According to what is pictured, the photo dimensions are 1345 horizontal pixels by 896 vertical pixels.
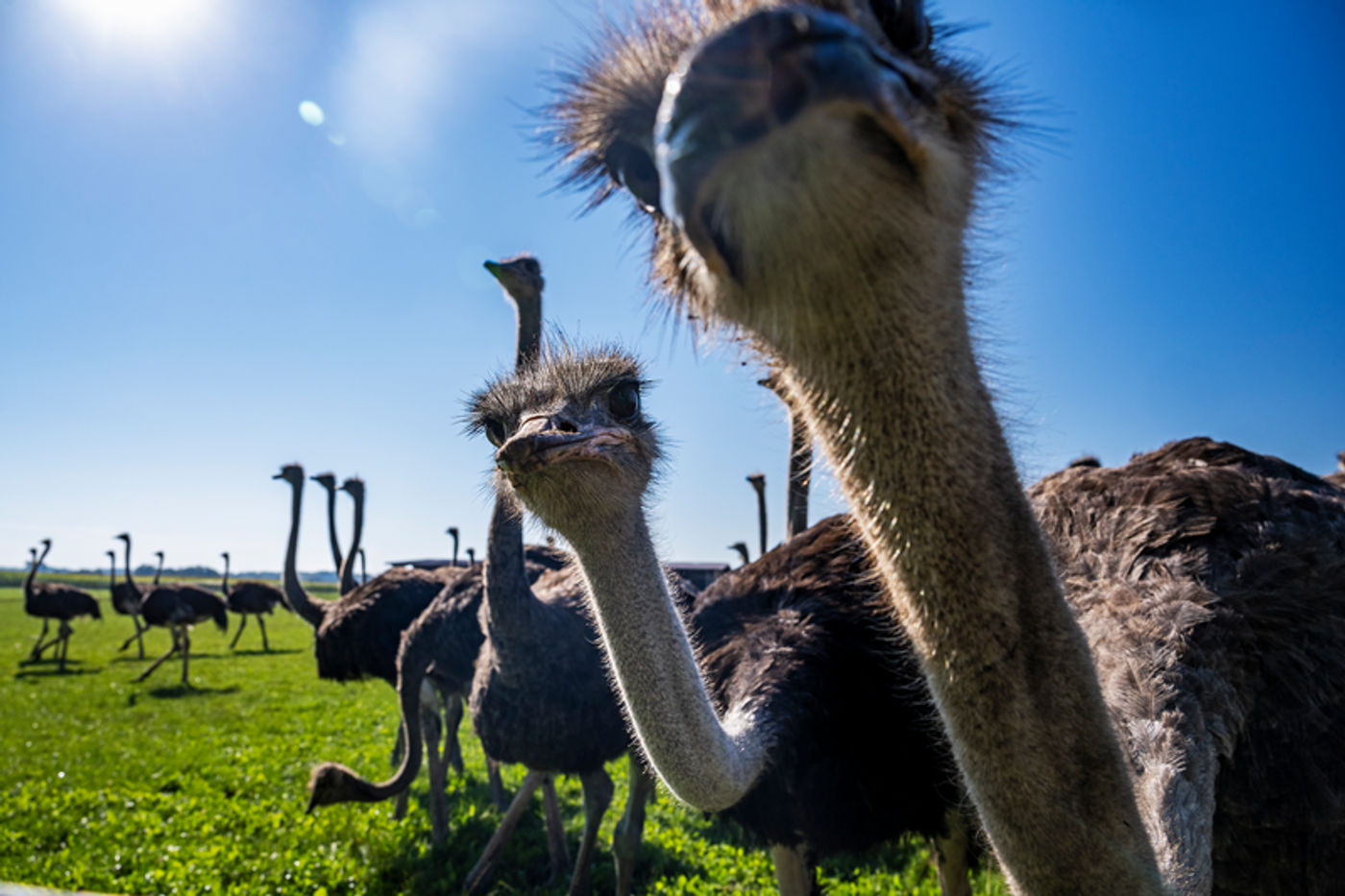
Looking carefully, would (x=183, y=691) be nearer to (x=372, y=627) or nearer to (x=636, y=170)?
(x=372, y=627)

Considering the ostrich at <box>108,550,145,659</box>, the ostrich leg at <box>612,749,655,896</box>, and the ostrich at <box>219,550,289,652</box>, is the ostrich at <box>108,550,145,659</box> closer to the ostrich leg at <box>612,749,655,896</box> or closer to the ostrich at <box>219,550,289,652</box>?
the ostrich at <box>219,550,289,652</box>

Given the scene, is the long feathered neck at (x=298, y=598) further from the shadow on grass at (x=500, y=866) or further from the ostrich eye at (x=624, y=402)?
the ostrich eye at (x=624, y=402)

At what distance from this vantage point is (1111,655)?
5.43 ft

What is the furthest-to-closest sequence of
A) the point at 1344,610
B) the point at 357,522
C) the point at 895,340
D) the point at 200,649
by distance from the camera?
the point at 200,649, the point at 357,522, the point at 1344,610, the point at 895,340

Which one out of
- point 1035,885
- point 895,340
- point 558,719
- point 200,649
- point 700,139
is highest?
point 700,139

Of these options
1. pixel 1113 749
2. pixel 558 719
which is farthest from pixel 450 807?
pixel 1113 749

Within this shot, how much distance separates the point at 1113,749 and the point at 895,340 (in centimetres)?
63

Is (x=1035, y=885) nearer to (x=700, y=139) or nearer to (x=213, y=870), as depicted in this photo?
(x=700, y=139)

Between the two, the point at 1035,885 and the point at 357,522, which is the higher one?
the point at 357,522

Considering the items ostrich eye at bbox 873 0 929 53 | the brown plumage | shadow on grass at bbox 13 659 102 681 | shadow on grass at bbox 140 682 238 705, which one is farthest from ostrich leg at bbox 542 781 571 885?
shadow on grass at bbox 13 659 102 681

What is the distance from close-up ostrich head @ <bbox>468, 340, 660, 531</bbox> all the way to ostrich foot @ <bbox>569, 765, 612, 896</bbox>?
2126 millimetres

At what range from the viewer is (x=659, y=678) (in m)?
1.86

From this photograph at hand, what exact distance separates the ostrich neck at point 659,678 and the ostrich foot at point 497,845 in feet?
8.73

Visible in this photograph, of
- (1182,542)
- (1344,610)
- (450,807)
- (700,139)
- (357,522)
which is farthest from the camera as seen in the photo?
(357,522)
